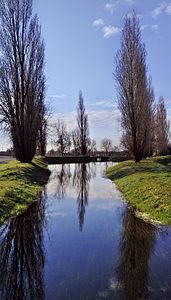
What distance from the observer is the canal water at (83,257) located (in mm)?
4105

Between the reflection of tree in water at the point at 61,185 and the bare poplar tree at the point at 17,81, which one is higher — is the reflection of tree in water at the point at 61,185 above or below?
below

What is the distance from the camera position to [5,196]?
9820 mm

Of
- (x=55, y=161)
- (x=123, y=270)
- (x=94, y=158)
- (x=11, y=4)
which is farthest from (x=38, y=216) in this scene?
(x=94, y=158)

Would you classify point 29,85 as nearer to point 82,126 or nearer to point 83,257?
point 83,257

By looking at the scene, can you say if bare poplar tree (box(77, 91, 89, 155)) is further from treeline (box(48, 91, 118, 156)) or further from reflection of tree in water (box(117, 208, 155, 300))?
reflection of tree in water (box(117, 208, 155, 300))

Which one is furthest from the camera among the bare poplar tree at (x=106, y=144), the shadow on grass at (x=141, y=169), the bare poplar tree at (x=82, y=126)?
the bare poplar tree at (x=106, y=144)

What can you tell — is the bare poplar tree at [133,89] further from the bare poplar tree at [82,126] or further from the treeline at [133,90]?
the bare poplar tree at [82,126]

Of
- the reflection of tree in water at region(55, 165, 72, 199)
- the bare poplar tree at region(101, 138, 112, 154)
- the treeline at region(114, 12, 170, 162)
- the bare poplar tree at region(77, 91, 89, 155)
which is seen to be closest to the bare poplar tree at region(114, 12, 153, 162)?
the treeline at region(114, 12, 170, 162)

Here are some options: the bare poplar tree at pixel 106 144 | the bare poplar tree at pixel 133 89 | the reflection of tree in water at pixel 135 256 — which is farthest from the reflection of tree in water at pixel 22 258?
the bare poplar tree at pixel 106 144

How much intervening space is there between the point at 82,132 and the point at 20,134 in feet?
101

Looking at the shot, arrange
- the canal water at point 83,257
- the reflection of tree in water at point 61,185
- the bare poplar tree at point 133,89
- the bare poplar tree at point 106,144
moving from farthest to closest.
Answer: the bare poplar tree at point 106,144, the bare poplar tree at point 133,89, the reflection of tree in water at point 61,185, the canal water at point 83,257

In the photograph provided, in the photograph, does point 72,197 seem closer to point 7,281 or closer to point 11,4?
point 7,281

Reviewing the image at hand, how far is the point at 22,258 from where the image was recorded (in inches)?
213

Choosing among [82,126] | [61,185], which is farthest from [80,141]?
[61,185]
